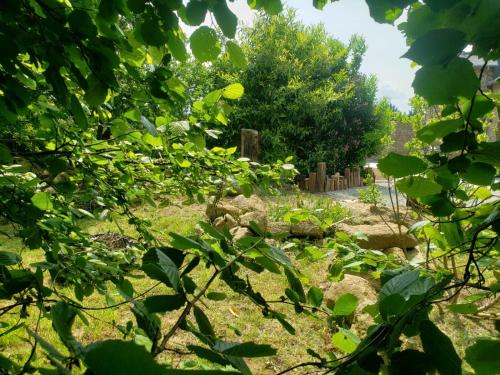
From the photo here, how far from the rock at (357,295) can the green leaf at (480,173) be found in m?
3.31

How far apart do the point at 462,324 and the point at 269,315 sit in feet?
14.0

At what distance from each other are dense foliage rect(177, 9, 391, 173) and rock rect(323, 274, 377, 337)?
9.39 meters

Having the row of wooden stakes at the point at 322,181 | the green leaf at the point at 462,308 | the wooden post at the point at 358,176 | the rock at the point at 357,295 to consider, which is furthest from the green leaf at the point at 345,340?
the wooden post at the point at 358,176

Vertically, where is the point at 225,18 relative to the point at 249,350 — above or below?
above

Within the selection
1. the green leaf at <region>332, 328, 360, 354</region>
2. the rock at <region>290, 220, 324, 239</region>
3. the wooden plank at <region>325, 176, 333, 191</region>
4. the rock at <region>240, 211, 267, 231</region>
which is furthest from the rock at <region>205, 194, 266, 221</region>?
the green leaf at <region>332, 328, 360, 354</region>

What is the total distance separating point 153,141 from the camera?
1518 mm

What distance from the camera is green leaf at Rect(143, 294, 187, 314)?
1.97ft

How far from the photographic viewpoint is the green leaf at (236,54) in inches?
40.9

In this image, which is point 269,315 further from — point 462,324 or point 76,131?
point 462,324

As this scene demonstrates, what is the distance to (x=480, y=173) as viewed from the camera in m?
0.73

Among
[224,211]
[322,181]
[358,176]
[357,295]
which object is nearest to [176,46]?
[357,295]

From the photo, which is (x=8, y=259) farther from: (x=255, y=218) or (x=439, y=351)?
(x=255, y=218)

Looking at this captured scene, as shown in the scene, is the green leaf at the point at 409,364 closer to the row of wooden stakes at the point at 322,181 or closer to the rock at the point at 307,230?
the rock at the point at 307,230

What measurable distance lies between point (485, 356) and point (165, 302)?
1.69 ft
